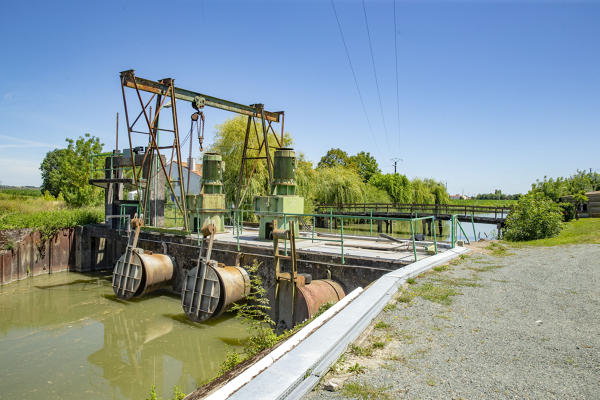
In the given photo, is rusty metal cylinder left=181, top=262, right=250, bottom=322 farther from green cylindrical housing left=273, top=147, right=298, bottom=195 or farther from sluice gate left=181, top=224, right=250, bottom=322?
green cylindrical housing left=273, top=147, right=298, bottom=195

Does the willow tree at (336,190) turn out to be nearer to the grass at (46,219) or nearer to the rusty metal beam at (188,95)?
the rusty metal beam at (188,95)

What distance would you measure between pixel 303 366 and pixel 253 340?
7.92ft

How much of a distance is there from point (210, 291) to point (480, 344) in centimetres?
724

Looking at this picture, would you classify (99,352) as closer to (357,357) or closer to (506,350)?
(357,357)

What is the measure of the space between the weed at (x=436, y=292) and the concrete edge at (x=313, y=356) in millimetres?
865

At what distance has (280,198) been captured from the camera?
13.0 meters

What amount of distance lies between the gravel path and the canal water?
4729 mm

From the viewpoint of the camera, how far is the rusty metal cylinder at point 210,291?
9.67m

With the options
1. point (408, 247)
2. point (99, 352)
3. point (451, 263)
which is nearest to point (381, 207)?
point (408, 247)

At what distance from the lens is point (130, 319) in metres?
11.1

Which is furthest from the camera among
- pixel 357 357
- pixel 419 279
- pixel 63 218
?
pixel 63 218

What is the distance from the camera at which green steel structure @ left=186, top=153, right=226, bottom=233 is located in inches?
587

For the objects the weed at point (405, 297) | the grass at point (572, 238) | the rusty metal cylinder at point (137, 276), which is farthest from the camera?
the grass at point (572, 238)

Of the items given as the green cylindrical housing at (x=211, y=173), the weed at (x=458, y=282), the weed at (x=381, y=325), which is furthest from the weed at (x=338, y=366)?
the green cylindrical housing at (x=211, y=173)
